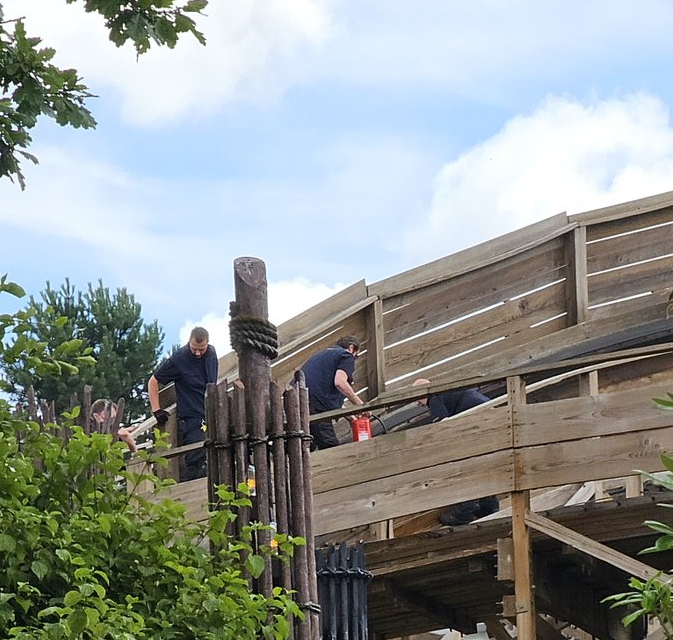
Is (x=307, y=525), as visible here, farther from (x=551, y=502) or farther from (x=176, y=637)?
(x=551, y=502)

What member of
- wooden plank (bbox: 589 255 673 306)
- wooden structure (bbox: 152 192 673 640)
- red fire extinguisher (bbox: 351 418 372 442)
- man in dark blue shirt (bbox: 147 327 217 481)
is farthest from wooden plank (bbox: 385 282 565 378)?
→ man in dark blue shirt (bbox: 147 327 217 481)

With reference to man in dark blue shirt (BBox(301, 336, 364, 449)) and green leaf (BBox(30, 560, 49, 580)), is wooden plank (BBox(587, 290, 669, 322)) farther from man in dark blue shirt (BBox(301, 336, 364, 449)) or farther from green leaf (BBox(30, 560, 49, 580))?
green leaf (BBox(30, 560, 49, 580))

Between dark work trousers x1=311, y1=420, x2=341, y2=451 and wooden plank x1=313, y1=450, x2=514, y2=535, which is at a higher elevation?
dark work trousers x1=311, y1=420, x2=341, y2=451

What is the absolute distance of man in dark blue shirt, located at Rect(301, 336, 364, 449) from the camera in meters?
11.5

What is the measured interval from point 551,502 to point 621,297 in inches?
89.3

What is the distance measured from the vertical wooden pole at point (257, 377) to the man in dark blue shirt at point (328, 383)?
13.7 feet

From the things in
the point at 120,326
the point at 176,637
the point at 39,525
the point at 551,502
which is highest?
the point at 120,326

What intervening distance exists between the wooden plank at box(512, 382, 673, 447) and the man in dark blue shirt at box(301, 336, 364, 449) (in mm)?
1654

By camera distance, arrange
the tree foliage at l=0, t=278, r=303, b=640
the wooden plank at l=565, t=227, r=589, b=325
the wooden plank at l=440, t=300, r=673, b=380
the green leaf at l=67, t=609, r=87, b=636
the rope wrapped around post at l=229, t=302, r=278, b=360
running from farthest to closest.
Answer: the wooden plank at l=565, t=227, r=589, b=325, the wooden plank at l=440, t=300, r=673, b=380, the rope wrapped around post at l=229, t=302, r=278, b=360, the tree foliage at l=0, t=278, r=303, b=640, the green leaf at l=67, t=609, r=87, b=636

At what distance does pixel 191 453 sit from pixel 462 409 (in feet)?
6.82

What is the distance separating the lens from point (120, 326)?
31.5 m

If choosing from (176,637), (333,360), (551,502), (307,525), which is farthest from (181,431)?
(176,637)

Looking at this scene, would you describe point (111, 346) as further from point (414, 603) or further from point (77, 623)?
point (77, 623)

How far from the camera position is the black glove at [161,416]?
37.3 ft
